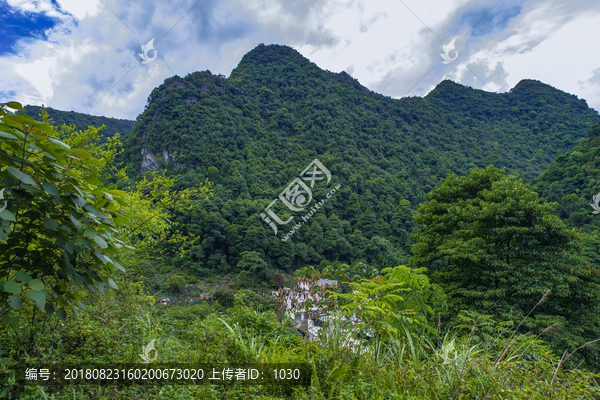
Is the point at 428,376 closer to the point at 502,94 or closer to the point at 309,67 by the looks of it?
the point at 309,67

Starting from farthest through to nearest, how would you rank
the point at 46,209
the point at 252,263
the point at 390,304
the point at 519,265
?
the point at 252,263 < the point at 519,265 < the point at 390,304 < the point at 46,209

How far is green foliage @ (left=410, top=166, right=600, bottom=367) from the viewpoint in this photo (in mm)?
6090

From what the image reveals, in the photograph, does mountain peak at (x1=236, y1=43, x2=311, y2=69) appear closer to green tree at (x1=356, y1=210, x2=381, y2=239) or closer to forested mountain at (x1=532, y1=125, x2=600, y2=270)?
green tree at (x1=356, y1=210, x2=381, y2=239)

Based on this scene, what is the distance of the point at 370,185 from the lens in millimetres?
58625

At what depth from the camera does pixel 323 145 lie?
71875 mm

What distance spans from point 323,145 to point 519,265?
221 ft

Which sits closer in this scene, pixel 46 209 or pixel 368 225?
pixel 46 209

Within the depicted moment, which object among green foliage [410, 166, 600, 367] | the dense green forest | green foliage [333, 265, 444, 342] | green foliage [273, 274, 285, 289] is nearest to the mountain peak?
the dense green forest

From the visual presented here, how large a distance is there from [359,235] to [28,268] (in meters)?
44.3

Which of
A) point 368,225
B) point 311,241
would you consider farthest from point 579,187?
point 311,241

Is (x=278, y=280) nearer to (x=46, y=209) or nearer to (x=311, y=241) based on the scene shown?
(x=311, y=241)

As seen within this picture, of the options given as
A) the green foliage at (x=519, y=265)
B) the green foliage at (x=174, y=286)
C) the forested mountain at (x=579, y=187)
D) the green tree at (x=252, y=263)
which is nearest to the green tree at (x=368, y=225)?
the green tree at (x=252, y=263)

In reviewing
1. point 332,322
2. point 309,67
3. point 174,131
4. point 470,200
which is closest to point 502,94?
point 309,67

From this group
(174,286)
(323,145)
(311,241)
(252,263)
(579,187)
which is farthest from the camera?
(323,145)
